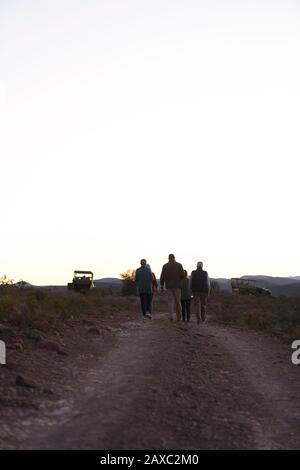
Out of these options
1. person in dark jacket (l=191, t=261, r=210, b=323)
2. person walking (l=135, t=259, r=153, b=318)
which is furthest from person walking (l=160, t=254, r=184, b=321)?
person in dark jacket (l=191, t=261, r=210, b=323)

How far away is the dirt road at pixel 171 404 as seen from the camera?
586 cm

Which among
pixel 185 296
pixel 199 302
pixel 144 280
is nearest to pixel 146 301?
pixel 144 280

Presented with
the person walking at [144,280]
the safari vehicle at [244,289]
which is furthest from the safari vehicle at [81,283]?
the person walking at [144,280]

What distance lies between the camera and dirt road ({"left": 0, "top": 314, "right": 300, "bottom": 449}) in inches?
231

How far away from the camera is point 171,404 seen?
24.0ft

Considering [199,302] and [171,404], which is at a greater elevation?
[199,302]

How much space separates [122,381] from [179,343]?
4.39m

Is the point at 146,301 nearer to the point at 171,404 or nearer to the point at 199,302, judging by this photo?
the point at 199,302

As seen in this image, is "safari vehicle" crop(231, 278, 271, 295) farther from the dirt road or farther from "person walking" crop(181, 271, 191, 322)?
the dirt road

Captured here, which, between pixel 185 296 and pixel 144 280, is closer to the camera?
pixel 144 280

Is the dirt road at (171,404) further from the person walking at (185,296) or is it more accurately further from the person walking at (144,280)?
the person walking at (185,296)

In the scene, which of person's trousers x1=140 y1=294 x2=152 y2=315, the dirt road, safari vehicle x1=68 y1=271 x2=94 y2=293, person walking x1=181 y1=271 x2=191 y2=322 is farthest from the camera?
safari vehicle x1=68 y1=271 x2=94 y2=293

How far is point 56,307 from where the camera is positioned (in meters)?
17.4
